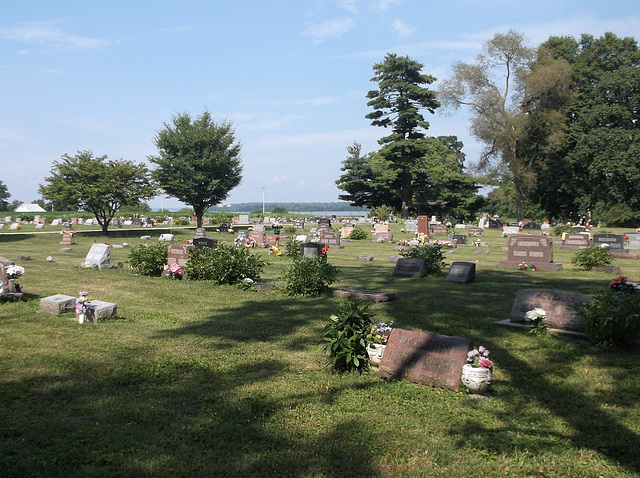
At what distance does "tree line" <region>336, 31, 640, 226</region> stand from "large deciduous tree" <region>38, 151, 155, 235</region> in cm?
2541

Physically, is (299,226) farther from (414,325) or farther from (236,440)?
(236,440)

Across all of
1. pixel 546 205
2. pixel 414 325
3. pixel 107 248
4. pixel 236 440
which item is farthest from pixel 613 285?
pixel 546 205

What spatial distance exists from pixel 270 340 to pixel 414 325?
2.67m

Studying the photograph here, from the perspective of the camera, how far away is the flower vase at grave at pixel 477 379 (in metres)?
5.74

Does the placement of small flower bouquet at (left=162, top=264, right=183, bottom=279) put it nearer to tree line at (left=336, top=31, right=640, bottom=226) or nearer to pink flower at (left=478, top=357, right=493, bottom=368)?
pink flower at (left=478, top=357, right=493, bottom=368)

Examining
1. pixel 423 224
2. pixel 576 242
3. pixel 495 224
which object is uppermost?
pixel 423 224

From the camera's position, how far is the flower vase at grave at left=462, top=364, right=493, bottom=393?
226 inches

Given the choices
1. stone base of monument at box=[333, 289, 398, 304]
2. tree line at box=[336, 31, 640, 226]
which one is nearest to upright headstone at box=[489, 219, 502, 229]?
tree line at box=[336, 31, 640, 226]

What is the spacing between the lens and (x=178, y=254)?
624 inches

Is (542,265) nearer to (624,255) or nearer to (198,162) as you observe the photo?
(624,255)

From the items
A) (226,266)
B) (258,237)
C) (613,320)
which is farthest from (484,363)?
(258,237)

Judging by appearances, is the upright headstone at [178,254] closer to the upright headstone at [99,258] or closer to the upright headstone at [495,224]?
the upright headstone at [99,258]

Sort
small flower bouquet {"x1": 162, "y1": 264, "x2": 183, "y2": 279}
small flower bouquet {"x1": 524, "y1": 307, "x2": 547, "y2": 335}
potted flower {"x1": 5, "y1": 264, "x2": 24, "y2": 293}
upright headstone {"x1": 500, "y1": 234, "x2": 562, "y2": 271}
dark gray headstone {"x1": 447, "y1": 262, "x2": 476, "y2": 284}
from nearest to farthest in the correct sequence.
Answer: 1. small flower bouquet {"x1": 524, "y1": 307, "x2": 547, "y2": 335}
2. potted flower {"x1": 5, "y1": 264, "x2": 24, "y2": 293}
3. dark gray headstone {"x1": 447, "y1": 262, "x2": 476, "y2": 284}
4. small flower bouquet {"x1": 162, "y1": 264, "x2": 183, "y2": 279}
5. upright headstone {"x1": 500, "y1": 234, "x2": 562, "y2": 271}

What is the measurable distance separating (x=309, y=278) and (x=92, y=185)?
2946cm
